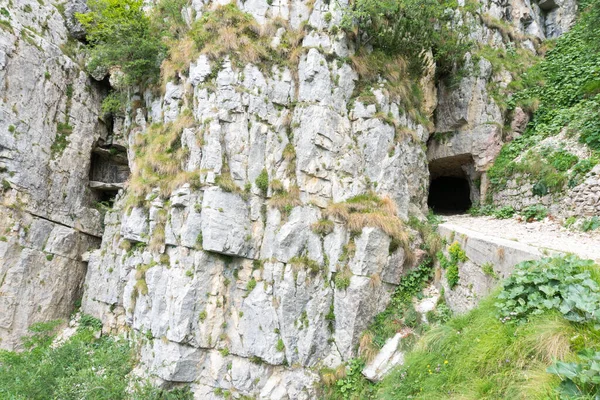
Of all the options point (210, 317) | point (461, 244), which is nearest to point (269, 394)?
point (210, 317)

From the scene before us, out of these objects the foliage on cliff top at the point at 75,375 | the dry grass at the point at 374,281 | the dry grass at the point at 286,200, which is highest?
the dry grass at the point at 286,200

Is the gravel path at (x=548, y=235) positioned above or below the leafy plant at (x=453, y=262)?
above

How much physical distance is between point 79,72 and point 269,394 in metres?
19.0

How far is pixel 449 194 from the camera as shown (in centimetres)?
1928

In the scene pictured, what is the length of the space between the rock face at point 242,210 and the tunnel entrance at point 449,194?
5095mm

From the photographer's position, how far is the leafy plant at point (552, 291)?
3.22 meters

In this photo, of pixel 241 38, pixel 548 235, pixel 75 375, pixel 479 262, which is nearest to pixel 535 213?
pixel 548 235

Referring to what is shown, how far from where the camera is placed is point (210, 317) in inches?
369

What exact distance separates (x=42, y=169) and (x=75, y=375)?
10393mm

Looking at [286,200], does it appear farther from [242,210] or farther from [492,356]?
[492,356]

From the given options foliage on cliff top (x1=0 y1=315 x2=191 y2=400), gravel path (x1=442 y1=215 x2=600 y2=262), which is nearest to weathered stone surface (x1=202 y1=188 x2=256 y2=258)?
foliage on cliff top (x1=0 y1=315 x2=191 y2=400)

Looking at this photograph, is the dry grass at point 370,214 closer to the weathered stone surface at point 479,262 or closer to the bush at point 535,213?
the weathered stone surface at point 479,262

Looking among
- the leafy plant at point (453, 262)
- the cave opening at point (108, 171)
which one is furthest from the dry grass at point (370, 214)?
the cave opening at point (108, 171)

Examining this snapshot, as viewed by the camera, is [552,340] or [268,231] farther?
[268,231]
